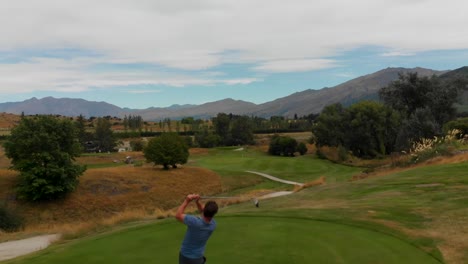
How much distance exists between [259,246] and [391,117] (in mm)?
80654

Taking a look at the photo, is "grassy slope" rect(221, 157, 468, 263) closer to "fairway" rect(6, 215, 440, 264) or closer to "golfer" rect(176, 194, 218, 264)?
"fairway" rect(6, 215, 440, 264)

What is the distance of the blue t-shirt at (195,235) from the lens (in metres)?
8.15

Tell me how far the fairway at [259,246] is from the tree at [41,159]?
36.9 meters

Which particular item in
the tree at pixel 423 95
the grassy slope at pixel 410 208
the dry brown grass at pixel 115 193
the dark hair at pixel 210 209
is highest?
the tree at pixel 423 95

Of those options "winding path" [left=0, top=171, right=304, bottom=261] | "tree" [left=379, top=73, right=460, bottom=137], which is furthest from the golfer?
"tree" [left=379, top=73, right=460, bottom=137]

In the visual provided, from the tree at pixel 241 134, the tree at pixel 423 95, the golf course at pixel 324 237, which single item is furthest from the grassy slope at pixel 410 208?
the tree at pixel 241 134

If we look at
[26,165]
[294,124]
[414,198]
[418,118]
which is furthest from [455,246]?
[294,124]

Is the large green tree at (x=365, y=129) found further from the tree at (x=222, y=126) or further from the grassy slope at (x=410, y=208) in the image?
the grassy slope at (x=410, y=208)

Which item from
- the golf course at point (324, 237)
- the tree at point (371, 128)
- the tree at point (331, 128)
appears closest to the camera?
the golf course at point (324, 237)

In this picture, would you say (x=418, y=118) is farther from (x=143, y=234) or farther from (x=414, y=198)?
(x=143, y=234)

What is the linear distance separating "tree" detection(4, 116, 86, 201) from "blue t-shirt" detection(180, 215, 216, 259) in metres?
44.7

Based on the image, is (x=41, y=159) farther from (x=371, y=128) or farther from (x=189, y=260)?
(x=371, y=128)

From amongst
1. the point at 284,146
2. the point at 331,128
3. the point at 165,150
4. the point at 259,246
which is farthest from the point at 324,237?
the point at 284,146

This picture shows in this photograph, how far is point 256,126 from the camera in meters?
185
